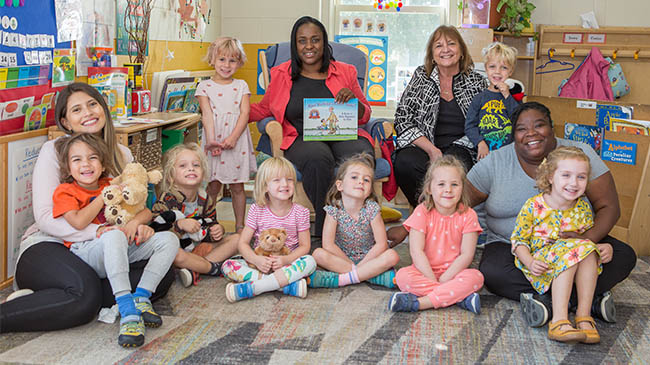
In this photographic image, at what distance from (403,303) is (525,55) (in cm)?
341

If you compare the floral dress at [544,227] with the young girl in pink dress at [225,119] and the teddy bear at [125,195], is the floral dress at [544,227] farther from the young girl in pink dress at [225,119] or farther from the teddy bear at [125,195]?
the young girl in pink dress at [225,119]

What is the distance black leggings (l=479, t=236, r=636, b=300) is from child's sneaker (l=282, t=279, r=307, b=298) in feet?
2.31

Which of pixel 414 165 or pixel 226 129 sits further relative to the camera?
pixel 226 129

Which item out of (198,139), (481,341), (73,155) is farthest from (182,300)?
(198,139)

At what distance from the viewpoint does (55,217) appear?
2.29m

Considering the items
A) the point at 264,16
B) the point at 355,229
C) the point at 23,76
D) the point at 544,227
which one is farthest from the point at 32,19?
the point at 264,16

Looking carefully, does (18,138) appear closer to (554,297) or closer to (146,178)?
(146,178)

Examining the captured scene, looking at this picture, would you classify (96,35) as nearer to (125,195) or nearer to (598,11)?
(125,195)

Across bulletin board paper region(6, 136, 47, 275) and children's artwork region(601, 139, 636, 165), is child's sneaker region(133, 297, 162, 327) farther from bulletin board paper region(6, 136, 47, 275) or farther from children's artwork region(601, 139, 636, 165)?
children's artwork region(601, 139, 636, 165)

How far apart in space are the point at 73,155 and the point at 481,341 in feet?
5.12

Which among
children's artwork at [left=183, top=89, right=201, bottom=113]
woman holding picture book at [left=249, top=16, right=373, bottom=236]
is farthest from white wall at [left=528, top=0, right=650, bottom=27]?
children's artwork at [left=183, top=89, right=201, bottom=113]

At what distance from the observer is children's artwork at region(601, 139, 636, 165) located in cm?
325

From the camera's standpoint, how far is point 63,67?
2861 mm

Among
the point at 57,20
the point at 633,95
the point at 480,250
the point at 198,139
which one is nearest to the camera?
the point at 57,20
